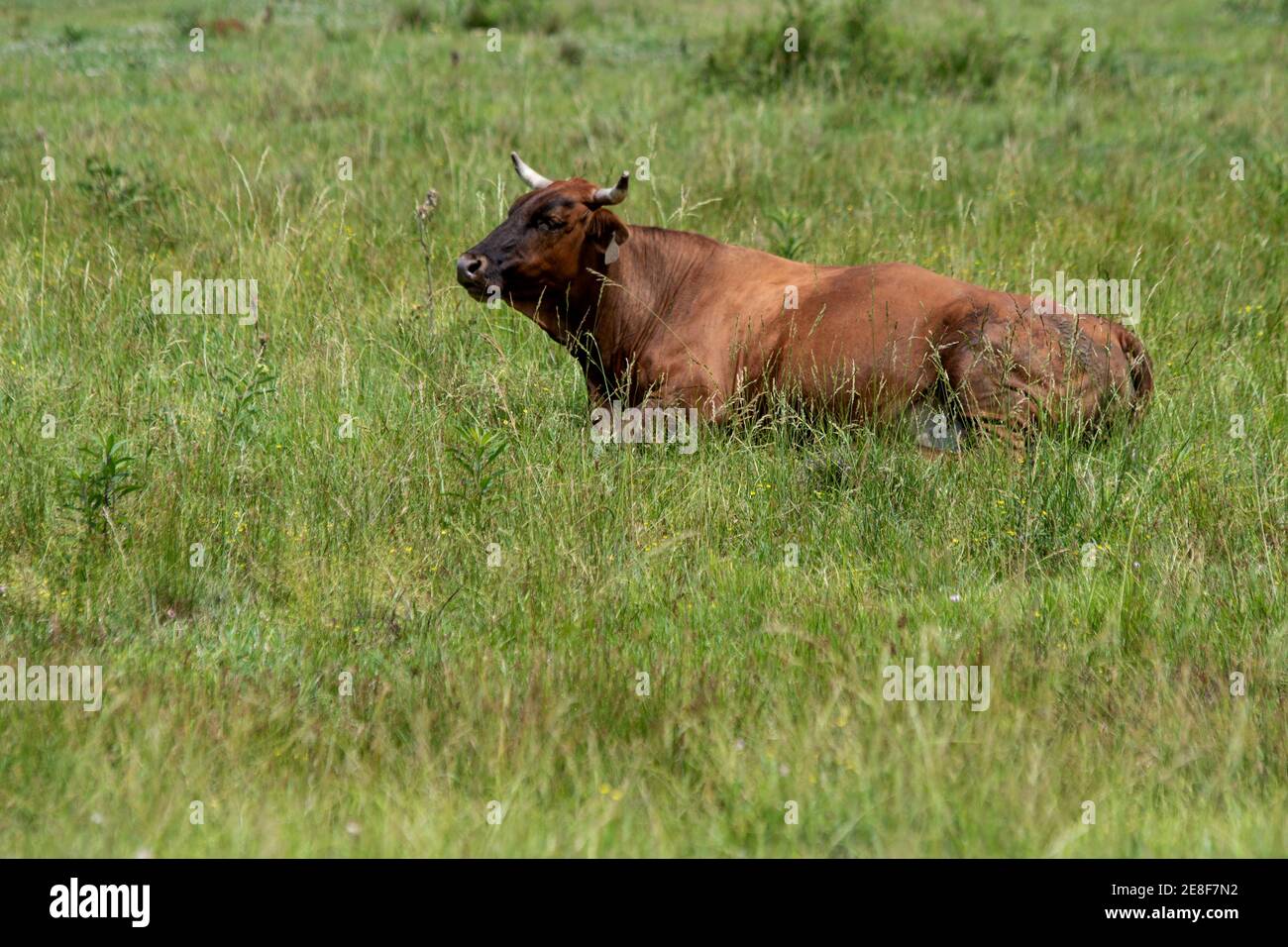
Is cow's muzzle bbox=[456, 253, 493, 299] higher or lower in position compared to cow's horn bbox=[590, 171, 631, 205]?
lower

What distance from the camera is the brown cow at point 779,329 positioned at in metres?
6.34

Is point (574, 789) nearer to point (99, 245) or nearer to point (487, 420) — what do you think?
point (487, 420)

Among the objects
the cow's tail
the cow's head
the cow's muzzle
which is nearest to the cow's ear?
the cow's head

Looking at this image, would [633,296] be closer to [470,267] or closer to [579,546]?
[470,267]

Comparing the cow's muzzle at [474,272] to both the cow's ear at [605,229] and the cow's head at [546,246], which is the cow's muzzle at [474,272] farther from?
the cow's ear at [605,229]

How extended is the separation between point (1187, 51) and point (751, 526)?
47.1ft

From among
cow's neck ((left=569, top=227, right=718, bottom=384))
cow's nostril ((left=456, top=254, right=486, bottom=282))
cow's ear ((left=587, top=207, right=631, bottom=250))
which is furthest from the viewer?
cow's neck ((left=569, top=227, right=718, bottom=384))

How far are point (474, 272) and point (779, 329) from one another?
1.45 meters

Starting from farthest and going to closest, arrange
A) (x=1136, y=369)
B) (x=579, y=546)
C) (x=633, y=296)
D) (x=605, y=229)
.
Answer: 1. (x=633, y=296)
2. (x=605, y=229)
3. (x=1136, y=369)
4. (x=579, y=546)

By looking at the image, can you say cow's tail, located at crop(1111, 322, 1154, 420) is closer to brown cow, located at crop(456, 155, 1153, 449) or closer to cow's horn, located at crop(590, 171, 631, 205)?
brown cow, located at crop(456, 155, 1153, 449)

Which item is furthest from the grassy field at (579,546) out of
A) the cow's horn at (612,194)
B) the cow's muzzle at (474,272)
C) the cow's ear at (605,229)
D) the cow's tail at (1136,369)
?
the cow's horn at (612,194)

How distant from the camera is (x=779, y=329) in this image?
686cm

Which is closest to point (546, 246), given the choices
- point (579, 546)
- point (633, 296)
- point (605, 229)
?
point (605, 229)

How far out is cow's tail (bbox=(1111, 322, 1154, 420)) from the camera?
6.43m
